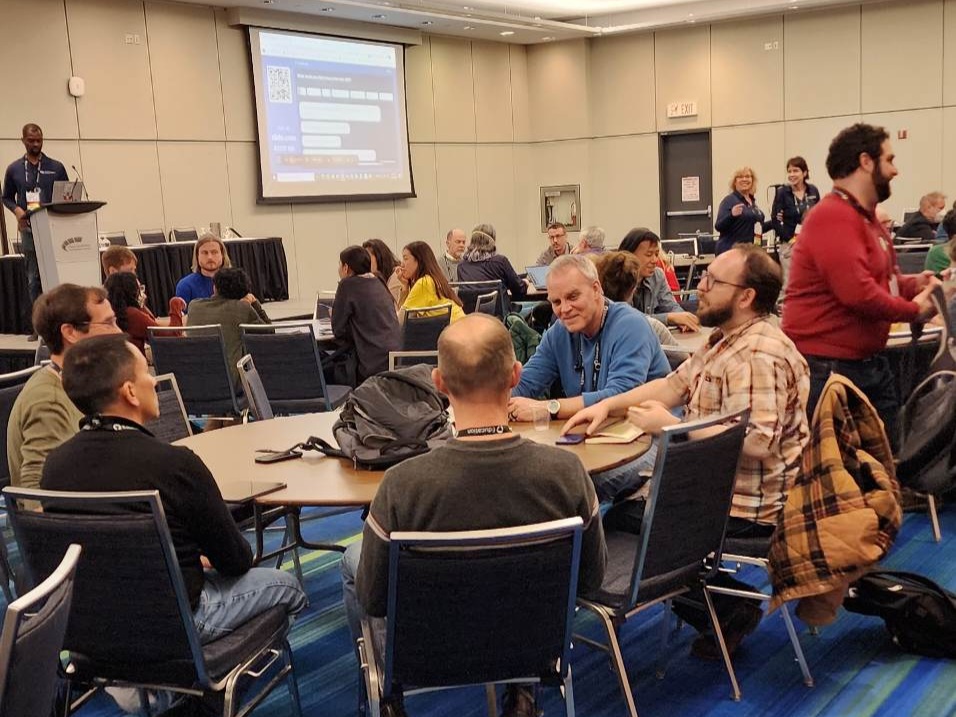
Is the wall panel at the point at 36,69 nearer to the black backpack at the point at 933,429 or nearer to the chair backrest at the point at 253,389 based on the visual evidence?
the chair backrest at the point at 253,389

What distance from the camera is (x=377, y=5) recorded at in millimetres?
12148

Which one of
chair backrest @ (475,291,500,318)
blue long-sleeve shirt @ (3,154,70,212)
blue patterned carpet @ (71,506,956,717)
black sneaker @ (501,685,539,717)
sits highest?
blue long-sleeve shirt @ (3,154,70,212)

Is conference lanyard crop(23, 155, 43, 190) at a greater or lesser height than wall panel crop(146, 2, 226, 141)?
lesser

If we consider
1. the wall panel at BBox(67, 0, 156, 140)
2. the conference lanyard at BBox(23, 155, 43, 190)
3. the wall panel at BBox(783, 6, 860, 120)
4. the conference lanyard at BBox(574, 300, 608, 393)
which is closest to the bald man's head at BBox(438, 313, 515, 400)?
the conference lanyard at BBox(574, 300, 608, 393)

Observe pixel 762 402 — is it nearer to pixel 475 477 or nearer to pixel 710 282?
pixel 710 282

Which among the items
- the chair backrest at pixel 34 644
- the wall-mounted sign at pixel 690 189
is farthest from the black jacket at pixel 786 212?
the chair backrest at pixel 34 644

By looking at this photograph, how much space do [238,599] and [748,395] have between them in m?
1.53

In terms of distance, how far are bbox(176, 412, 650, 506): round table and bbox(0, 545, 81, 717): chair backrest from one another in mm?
910

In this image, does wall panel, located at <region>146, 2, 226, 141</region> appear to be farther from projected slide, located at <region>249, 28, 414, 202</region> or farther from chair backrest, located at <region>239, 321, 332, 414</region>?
chair backrest, located at <region>239, 321, 332, 414</region>

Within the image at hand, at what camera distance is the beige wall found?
11.0 meters

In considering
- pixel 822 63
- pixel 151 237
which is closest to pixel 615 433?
pixel 151 237

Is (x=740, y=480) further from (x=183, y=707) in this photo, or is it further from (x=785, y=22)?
(x=785, y=22)

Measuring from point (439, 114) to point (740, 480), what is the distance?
12687mm

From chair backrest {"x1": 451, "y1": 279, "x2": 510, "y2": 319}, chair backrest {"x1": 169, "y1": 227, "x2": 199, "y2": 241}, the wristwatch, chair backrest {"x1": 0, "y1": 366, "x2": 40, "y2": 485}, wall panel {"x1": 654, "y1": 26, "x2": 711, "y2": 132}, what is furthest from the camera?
wall panel {"x1": 654, "y1": 26, "x2": 711, "y2": 132}
